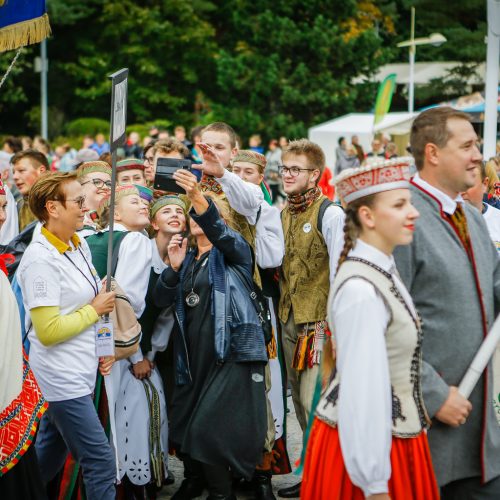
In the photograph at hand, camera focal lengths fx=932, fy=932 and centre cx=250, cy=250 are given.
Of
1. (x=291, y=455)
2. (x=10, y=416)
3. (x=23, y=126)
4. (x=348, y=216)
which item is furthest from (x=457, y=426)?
(x=23, y=126)

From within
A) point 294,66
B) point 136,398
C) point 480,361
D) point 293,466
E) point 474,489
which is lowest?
point 293,466

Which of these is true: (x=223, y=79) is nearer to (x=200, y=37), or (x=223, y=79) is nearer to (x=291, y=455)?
(x=200, y=37)

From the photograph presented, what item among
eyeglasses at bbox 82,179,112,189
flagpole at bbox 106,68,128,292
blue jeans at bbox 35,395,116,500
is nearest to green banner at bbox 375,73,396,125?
eyeglasses at bbox 82,179,112,189

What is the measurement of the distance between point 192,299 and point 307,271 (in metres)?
0.76

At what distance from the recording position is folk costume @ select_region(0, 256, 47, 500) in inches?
163

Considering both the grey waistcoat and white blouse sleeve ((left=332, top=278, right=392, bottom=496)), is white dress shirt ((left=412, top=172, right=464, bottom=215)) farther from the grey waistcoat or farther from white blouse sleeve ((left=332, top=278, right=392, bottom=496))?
white blouse sleeve ((left=332, top=278, right=392, bottom=496))

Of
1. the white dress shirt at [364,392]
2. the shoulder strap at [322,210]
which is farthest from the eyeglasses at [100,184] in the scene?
the white dress shirt at [364,392]

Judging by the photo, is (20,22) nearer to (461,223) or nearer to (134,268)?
(134,268)

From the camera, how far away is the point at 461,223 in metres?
3.70

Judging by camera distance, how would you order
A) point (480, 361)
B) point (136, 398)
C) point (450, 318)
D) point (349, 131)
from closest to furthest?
point (480, 361), point (450, 318), point (136, 398), point (349, 131)

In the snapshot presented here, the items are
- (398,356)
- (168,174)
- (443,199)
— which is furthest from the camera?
(168,174)

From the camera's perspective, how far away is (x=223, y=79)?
111 ft

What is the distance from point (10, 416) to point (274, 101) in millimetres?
30593

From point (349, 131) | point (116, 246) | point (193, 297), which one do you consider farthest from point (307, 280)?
point (349, 131)
